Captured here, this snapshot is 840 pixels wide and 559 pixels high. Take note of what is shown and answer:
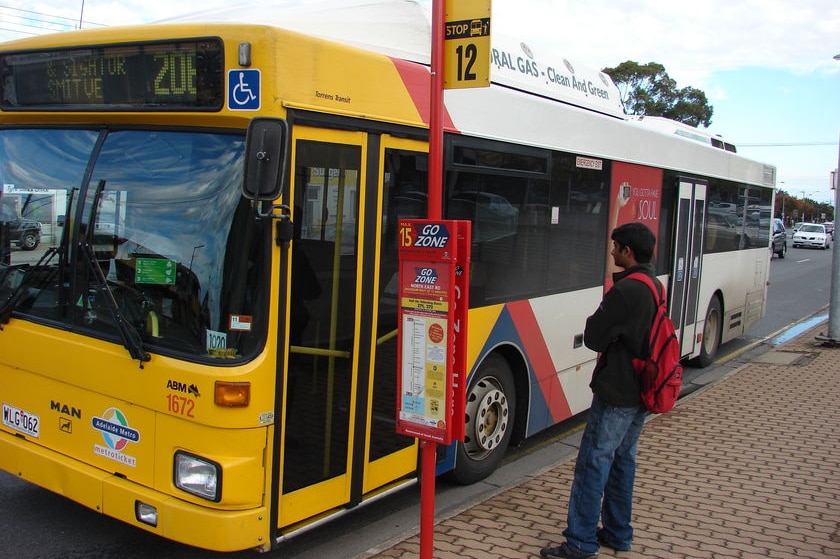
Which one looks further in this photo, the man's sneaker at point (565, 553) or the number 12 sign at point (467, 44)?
the man's sneaker at point (565, 553)

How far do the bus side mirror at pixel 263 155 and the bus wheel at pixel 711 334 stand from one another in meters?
7.91

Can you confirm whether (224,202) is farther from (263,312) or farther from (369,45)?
(369,45)

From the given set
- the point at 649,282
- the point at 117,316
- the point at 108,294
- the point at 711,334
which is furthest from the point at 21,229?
the point at 711,334

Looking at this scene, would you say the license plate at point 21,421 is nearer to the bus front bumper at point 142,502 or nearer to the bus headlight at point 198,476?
the bus front bumper at point 142,502

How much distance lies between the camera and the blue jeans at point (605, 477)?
412cm

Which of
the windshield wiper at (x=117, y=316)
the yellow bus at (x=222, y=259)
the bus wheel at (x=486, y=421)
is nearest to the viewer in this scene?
the yellow bus at (x=222, y=259)

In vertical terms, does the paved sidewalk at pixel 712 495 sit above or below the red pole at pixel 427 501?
below

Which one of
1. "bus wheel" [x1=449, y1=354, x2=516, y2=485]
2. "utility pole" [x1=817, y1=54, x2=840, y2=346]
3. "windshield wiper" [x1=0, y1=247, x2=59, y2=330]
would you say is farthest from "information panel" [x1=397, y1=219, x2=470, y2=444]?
"utility pole" [x1=817, y1=54, x2=840, y2=346]

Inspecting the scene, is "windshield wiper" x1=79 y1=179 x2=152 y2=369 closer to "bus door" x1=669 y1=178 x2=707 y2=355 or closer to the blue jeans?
the blue jeans

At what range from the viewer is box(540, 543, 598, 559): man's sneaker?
418 centimetres

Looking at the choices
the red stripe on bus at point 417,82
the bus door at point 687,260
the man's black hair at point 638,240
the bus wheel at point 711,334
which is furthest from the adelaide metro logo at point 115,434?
the bus wheel at point 711,334

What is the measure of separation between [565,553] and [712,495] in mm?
1638

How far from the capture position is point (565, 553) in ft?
13.8

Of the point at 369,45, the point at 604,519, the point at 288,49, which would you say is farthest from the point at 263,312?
the point at 604,519
